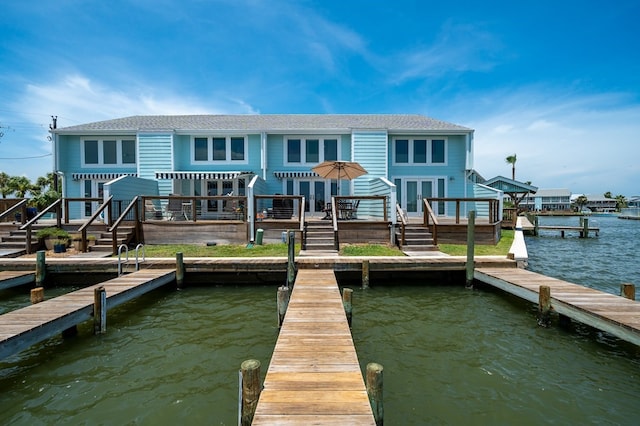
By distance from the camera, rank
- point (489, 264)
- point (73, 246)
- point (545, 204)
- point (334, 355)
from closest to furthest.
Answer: point (334, 355) < point (489, 264) < point (73, 246) < point (545, 204)

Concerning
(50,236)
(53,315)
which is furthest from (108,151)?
(53,315)

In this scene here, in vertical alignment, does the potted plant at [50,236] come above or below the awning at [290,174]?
below

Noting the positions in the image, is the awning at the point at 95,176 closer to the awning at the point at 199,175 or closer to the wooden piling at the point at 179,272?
the awning at the point at 199,175

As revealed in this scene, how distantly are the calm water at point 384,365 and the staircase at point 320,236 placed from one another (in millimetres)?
4067

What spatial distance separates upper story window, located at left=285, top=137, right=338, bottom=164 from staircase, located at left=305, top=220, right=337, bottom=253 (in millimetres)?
5278

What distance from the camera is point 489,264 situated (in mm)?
9836

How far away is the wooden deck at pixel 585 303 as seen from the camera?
539 cm

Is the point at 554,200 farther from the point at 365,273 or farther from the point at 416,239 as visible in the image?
the point at 365,273

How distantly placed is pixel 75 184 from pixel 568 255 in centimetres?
2627

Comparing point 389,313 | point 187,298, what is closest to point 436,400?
point 389,313

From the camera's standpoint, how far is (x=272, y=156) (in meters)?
17.6

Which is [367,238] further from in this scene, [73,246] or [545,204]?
[545,204]

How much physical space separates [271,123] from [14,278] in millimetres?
13577

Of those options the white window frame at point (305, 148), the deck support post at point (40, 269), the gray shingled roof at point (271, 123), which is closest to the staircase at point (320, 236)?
the white window frame at point (305, 148)
